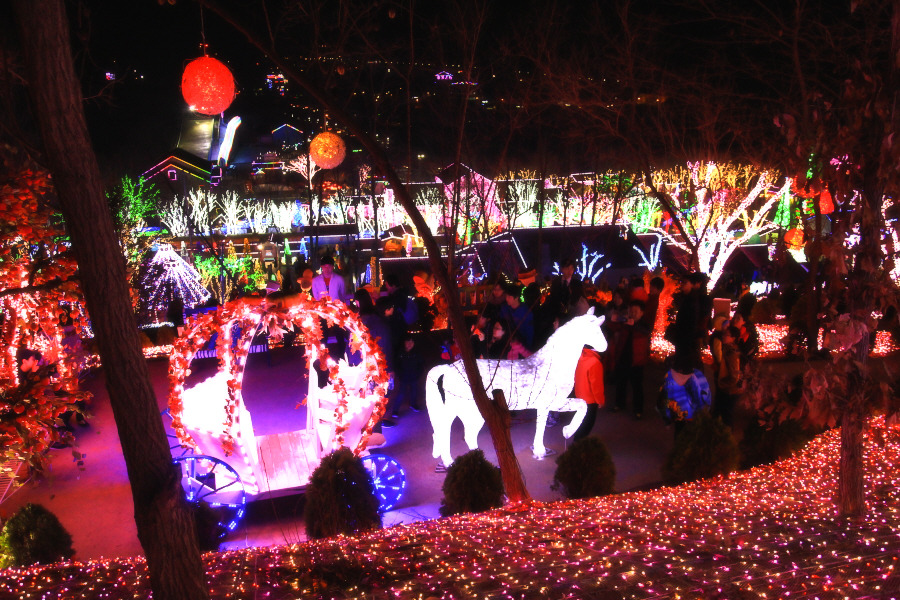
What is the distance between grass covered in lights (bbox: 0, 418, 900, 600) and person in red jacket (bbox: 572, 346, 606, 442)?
2649 millimetres

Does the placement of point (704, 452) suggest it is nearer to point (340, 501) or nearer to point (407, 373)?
point (340, 501)

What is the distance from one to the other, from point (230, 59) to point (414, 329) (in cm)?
1196

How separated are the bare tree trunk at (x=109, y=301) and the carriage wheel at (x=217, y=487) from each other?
349 cm

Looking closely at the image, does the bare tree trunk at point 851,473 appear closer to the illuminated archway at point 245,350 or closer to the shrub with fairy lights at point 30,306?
the illuminated archway at point 245,350

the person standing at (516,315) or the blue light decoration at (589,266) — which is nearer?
the person standing at (516,315)

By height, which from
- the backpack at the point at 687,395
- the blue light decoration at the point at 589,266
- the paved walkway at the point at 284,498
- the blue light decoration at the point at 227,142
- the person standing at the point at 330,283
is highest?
the blue light decoration at the point at 227,142

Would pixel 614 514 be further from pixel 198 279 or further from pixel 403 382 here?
pixel 198 279

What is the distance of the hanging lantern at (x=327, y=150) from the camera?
28.4 ft

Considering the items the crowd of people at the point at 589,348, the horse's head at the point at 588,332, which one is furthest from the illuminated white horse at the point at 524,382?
the crowd of people at the point at 589,348

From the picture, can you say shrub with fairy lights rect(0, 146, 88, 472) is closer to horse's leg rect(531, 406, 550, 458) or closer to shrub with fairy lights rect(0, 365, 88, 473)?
shrub with fairy lights rect(0, 365, 88, 473)

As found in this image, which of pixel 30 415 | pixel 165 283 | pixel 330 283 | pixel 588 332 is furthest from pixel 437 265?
pixel 165 283

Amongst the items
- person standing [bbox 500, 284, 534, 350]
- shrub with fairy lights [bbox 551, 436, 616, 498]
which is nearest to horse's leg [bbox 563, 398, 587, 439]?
shrub with fairy lights [bbox 551, 436, 616, 498]

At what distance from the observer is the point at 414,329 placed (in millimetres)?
13844

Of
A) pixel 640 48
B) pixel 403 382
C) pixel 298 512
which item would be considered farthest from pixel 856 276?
pixel 640 48
